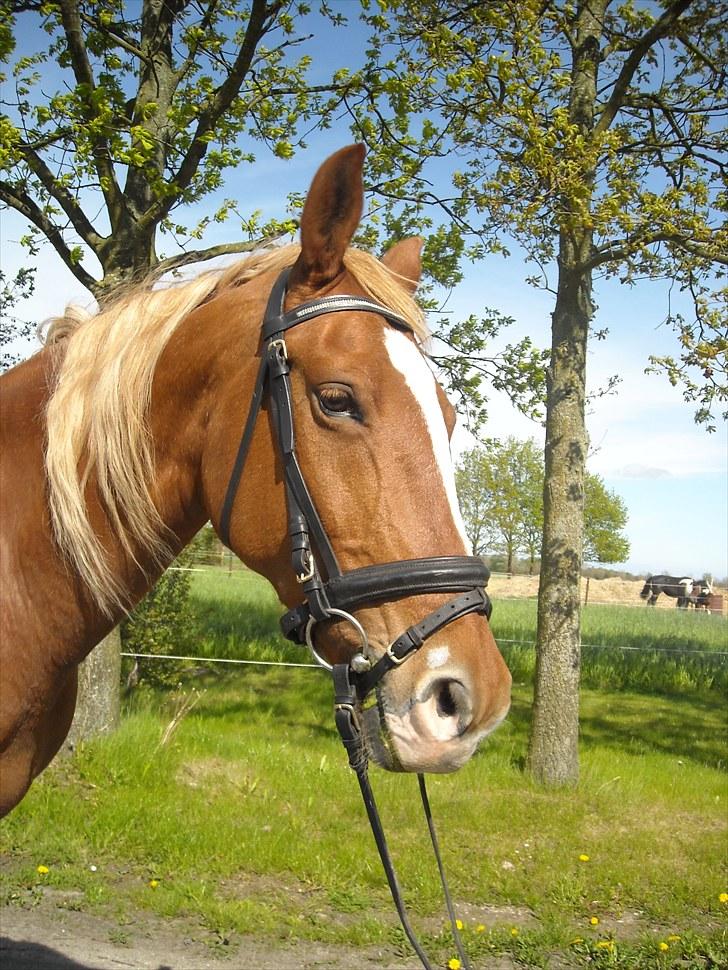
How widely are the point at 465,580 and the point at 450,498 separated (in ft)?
0.68

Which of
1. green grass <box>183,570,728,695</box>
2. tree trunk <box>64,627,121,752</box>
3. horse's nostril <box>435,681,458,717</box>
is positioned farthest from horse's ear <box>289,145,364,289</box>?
green grass <box>183,570,728,695</box>

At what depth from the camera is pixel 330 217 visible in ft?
6.00

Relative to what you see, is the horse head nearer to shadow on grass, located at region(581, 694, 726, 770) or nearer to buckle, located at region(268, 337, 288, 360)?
buckle, located at region(268, 337, 288, 360)

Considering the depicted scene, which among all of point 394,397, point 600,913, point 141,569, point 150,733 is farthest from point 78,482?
point 150,733

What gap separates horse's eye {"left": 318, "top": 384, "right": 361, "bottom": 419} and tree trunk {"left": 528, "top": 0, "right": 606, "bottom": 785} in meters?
4.80

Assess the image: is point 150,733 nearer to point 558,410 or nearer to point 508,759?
point 508,759

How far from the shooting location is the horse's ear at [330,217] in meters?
1.77

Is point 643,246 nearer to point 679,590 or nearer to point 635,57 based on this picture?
point 635,57

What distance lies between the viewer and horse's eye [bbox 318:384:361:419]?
170cm

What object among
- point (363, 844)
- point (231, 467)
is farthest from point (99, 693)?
point (231, 467)

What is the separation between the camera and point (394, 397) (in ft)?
5.52

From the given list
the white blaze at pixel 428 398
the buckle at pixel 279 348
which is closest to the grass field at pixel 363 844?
the white blaze at pixel 428 398

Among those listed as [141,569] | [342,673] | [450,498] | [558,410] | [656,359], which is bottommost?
[342,673]

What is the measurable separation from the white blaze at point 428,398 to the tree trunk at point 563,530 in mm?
4682
